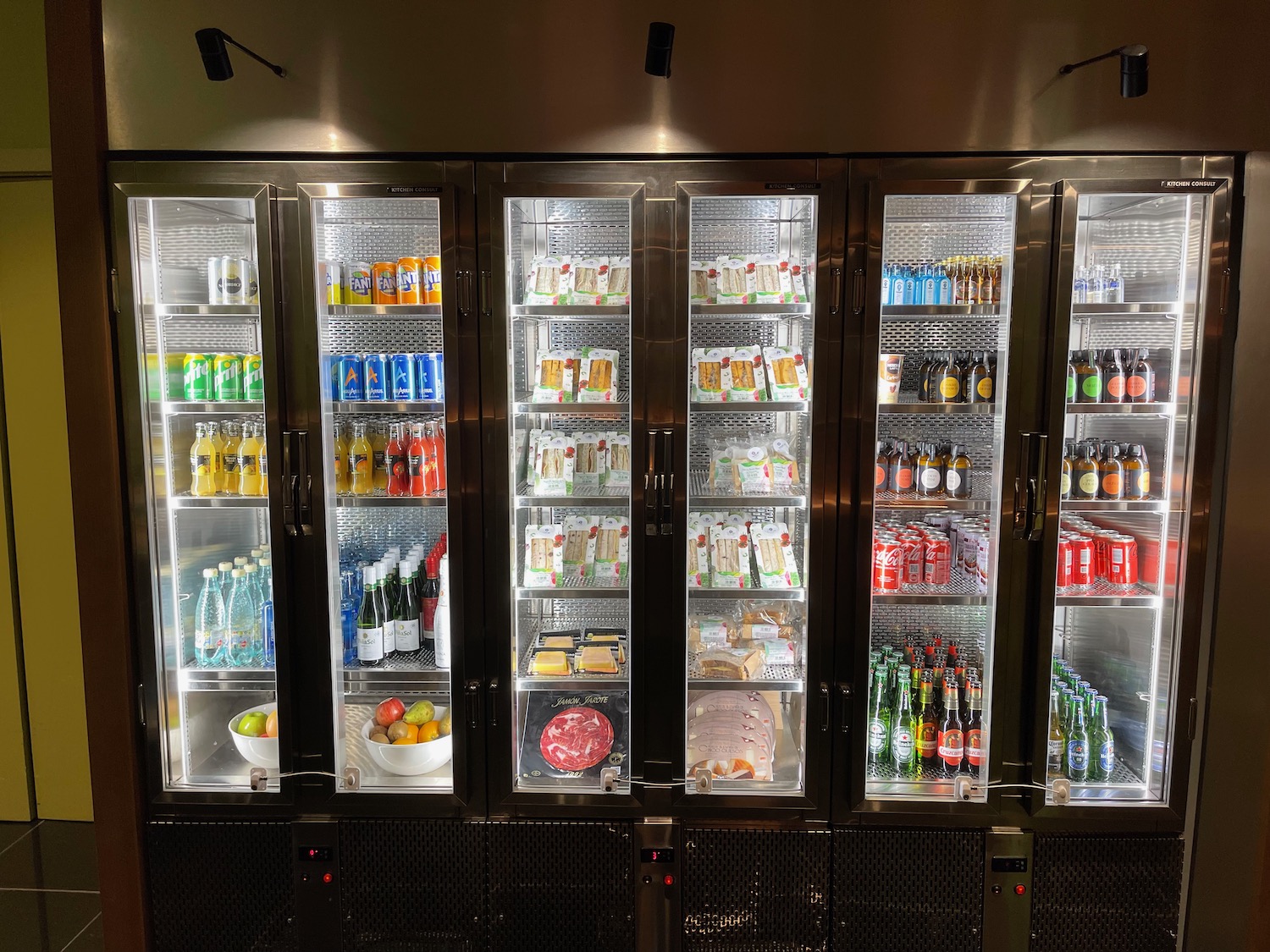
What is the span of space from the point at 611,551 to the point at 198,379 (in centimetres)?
147

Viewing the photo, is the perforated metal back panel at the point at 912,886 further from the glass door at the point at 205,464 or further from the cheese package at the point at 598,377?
the glass door at the point at 205,464

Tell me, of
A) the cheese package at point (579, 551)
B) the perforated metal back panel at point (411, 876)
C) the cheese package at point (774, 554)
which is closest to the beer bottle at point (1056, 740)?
the cheese package at point (774, 554)

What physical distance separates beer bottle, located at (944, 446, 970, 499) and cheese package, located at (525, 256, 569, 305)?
138cm

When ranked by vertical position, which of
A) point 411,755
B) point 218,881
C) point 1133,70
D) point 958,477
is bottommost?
point 218,881

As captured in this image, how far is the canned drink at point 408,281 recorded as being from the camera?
2.55m

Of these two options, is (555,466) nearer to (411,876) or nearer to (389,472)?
(389,472)

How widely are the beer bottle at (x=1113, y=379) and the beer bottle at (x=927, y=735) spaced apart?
1109 millimetres

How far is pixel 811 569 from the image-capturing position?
2.41 metres

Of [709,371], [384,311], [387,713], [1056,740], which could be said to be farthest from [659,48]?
[1056,740]

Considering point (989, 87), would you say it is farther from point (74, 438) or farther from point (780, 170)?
point (74, 438)

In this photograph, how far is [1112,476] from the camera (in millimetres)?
2510

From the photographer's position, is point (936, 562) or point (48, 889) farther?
point (48, 889)

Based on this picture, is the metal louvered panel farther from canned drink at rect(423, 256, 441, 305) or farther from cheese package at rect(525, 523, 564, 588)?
canned drink at rect(423, 256, 441, 305)

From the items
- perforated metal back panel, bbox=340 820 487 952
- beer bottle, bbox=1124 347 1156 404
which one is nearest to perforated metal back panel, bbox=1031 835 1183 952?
beer bottle, bbox=1124 347 1156 404
